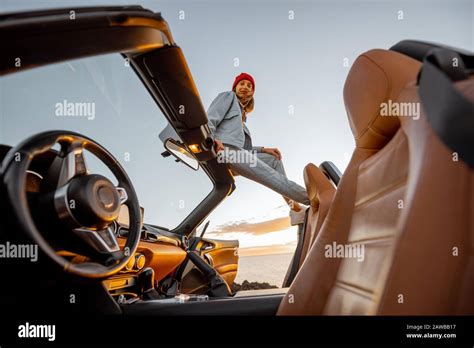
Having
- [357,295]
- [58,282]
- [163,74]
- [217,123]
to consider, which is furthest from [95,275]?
[217,123]

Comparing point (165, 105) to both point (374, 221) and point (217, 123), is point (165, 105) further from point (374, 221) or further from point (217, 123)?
point (374, 221)

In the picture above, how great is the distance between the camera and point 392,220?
540mm

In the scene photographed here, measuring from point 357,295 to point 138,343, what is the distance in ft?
1.24

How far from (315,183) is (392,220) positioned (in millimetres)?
637

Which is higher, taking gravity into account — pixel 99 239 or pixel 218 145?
pixel 218 145

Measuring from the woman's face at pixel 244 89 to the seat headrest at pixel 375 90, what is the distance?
3.90 ft

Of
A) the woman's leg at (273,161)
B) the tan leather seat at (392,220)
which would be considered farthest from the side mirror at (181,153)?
the tan leather seat at (392,220)

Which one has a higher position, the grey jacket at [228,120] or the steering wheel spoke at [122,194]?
the grey jacket at [228,120]

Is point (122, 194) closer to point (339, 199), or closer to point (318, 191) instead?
point (339, 199)

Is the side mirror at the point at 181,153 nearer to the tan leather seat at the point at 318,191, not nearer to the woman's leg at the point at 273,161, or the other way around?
the woman's leg at the point at 273,161

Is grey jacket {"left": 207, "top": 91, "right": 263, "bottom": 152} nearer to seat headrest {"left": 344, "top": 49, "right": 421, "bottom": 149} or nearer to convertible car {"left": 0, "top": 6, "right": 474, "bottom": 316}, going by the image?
convertible car {"left": 0, "top": 6, "right": 474, "bottom": 316}

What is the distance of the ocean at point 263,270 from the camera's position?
1.82 m

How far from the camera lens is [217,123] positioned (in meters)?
1.65

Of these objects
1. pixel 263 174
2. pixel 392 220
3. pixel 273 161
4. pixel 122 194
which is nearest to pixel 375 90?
pixel 392 220
